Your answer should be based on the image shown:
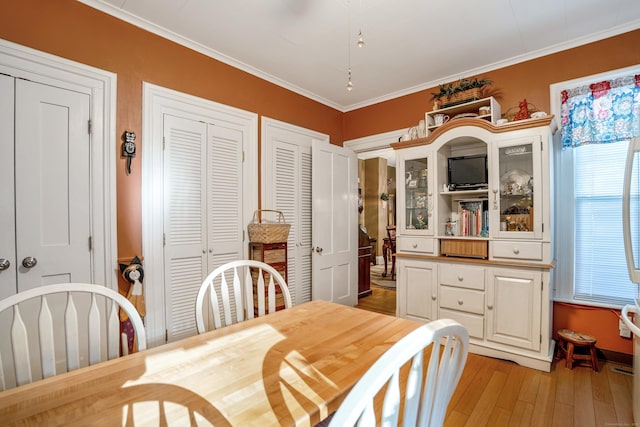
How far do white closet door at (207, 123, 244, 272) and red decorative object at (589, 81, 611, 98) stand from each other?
303 cm

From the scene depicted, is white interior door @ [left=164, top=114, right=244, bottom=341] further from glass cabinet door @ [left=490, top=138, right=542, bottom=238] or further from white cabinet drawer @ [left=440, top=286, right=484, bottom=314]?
glass cabinet door @ [left=490, top=138, right=542, bottom=238]

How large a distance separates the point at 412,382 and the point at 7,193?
7.78 feet

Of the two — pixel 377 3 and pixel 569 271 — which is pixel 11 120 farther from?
pixel 569 271

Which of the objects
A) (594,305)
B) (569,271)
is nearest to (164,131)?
(569,271)

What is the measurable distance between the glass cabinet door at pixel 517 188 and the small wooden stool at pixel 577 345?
0.89 m

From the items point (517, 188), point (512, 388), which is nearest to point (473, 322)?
point (512, 388)

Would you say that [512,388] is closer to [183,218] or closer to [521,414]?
[521,414]

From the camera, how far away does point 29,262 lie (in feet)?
6.03

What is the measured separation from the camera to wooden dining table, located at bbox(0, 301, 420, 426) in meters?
0.74

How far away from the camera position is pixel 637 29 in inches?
92.0

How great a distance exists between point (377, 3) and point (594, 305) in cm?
293

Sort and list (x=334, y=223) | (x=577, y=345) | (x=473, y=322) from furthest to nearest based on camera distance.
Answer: (x=334, y=223), (x=473, y=322), (x=577, y=345)

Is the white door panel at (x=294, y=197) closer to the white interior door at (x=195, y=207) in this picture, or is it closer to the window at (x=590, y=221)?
the white interior door at (x=195, y=207)

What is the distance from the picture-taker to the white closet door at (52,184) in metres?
1.84
